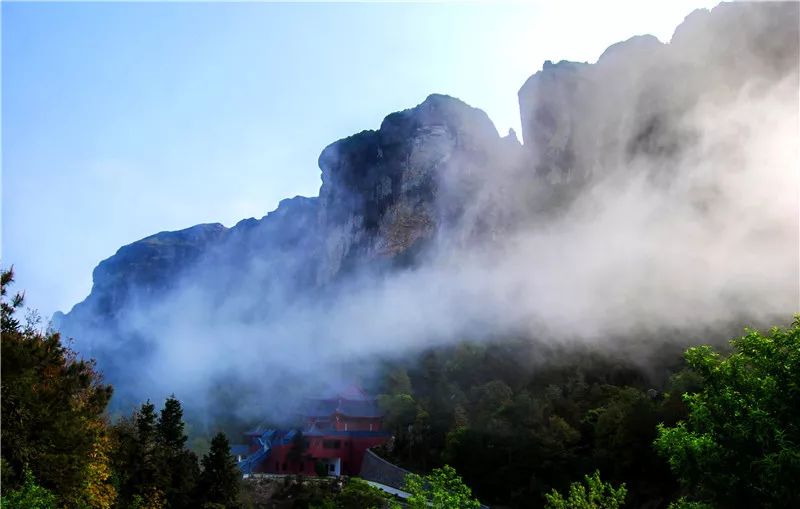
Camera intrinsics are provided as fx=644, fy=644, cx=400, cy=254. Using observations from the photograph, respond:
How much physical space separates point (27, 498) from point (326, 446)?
36448 millimetres

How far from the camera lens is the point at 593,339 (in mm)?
52969

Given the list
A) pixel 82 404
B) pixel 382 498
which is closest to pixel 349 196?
pixel 382 498

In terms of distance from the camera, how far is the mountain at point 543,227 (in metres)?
59.1

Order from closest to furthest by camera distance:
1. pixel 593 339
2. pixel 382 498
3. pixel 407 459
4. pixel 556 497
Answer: pixel 556 497
pixel 382 498
pixel 407 459
pixel 593 339

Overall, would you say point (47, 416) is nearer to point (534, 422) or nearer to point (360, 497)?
point (360, 497)

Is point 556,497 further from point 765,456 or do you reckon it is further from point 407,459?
point 407,459

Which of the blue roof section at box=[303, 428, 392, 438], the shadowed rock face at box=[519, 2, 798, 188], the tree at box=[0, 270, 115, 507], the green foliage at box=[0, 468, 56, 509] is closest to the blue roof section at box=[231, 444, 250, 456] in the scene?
the blue roof section at box=[303, 428, 392, 438]

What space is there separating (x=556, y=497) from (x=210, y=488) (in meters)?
15.8


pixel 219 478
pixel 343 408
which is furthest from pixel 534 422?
pixel 343 408

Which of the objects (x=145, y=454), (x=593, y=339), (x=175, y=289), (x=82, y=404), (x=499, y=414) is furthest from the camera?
(x=175, y=289)

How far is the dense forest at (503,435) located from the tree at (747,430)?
1.1 inches

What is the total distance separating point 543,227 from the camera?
273 ft

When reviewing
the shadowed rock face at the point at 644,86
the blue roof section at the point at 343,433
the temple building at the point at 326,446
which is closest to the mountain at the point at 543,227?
the shadowed rock face at the point at 644,86

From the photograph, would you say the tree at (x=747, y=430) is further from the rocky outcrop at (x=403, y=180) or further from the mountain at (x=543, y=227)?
the rocky outcrop at (x=403, y=180)
